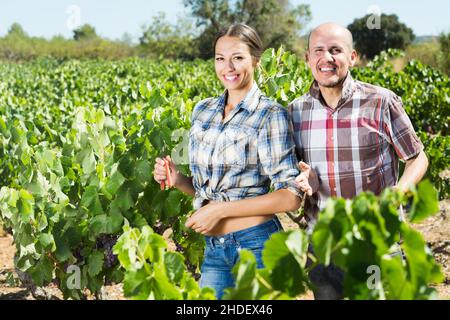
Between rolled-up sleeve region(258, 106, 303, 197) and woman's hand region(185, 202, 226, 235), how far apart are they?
7.8 inches

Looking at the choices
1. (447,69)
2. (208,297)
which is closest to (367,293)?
(208,297)

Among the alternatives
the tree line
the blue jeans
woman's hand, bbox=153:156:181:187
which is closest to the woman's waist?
the blue jeans

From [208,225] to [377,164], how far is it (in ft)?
2.05

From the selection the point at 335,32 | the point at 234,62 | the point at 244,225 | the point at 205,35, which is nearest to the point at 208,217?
the point at 244,225

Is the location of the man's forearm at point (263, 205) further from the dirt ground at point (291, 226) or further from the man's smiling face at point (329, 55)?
the dirt ground at point (291, 226)

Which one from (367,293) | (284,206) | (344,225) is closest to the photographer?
(344,225)

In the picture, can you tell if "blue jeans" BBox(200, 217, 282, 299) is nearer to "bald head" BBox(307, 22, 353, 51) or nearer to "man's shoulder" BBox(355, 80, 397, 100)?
"man's shoulder" BBox(355, 80, 397, 100)

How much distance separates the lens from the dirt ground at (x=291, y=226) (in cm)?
540

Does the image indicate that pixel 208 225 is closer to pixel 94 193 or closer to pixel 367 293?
pixel 367 293

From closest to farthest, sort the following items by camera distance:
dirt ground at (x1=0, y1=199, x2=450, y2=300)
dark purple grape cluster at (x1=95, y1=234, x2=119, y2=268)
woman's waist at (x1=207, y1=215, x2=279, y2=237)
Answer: woman's waist at (x1=207, y1=215, x2=279, y2=237)
dark purple grape cluster at (x1=95, y1=234, x2=119, y2=268)
dirt ground at (x1=0, y1=199, x2=450, y2=300)

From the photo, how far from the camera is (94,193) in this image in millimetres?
3346

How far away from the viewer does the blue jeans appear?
7.88 feet

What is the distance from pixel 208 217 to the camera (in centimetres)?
238
